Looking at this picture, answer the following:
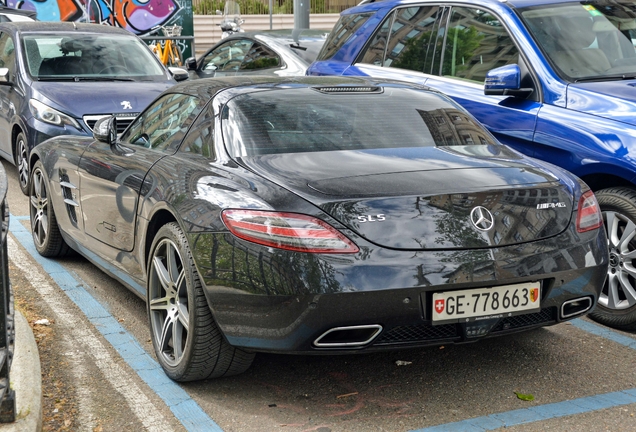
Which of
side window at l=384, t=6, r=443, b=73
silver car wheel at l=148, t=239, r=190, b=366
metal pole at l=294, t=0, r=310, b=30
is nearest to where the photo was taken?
silver car wheel at l=148, t=239, r=190, b=366

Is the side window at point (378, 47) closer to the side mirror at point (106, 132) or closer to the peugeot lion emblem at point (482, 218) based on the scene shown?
the side mirror at point (106, 132)

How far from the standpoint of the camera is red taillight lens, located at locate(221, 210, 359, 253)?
12.3 ft

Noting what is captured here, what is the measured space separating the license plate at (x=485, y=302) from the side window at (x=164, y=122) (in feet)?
6.00

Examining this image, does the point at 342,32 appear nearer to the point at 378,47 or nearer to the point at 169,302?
the point at 378,47

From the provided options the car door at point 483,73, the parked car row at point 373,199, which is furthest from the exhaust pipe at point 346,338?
the car door at point 483,73

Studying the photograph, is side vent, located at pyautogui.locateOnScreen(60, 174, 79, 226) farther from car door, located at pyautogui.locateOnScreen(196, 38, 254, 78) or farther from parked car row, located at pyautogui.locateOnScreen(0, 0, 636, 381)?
car door, located at pyautogui.locateOnScreen(196, 38, 254, 78)

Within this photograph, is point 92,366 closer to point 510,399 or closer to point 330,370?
point 330,370

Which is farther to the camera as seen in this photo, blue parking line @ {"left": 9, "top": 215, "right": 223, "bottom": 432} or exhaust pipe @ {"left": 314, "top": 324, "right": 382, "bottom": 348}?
blue parking line @ {"left": 9, "top": 215, "right": 223, "bottom": 432}

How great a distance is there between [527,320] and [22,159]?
6919mm

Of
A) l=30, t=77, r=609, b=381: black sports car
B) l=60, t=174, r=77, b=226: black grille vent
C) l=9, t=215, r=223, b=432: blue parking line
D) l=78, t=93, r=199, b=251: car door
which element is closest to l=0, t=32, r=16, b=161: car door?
l=9, t=215, r=223, b=432: blue parking line

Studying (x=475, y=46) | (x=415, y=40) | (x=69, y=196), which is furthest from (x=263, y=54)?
(x=69, y=196)

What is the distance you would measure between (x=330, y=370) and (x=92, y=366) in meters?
1.18

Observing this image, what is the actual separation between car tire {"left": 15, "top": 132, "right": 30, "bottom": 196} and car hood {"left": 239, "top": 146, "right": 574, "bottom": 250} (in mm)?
5697

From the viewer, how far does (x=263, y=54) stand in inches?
428
